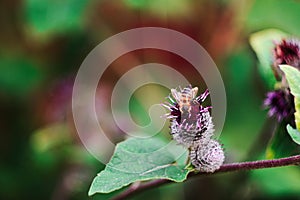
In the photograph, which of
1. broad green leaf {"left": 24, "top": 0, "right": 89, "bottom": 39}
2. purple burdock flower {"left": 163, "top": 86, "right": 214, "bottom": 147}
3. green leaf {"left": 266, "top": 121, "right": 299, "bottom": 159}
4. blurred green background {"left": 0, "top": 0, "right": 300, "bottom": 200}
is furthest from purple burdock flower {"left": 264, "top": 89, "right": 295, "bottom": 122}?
broad green leaf {"left": 24, "top": 0, "right": 89, "bottom": 39}

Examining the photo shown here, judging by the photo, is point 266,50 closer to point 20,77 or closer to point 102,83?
point 102,83

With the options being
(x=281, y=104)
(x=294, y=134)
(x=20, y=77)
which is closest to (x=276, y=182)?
(x=281, y=104)

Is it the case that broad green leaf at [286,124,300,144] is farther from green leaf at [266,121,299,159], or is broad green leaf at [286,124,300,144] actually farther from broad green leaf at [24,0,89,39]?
broad green leaf at [24,0,89,39]

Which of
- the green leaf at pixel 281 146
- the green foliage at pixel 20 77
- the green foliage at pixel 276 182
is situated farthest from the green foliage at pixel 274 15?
the green leaf at pixel 281 146

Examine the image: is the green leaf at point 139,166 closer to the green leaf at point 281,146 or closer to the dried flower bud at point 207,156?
the dried flower bud at point 207,156

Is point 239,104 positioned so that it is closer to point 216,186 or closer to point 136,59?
point 216,186

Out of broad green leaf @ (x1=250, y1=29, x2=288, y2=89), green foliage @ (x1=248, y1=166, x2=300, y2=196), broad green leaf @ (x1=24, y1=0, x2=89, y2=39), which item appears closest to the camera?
broad green leaf @ (x1=250, y1=29, x2=288, y2=89)

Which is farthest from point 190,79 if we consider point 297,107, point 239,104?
point 297,107
